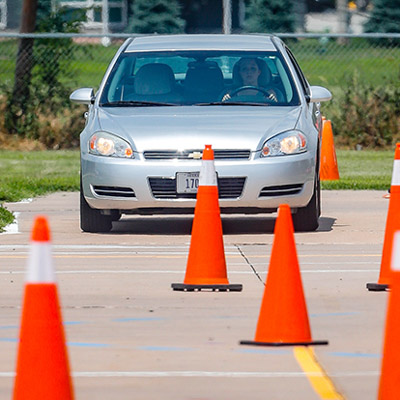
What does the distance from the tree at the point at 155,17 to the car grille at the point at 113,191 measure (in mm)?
45411

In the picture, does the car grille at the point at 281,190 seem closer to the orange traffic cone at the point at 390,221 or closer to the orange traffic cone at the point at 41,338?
the orange traffic cone at the point at 390,221

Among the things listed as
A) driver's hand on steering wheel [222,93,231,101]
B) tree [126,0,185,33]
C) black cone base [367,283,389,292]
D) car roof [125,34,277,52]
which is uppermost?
car roof [125,34,277,52]

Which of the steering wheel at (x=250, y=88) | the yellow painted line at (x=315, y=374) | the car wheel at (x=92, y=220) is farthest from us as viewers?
the steering wheel at (x=250, y=88)

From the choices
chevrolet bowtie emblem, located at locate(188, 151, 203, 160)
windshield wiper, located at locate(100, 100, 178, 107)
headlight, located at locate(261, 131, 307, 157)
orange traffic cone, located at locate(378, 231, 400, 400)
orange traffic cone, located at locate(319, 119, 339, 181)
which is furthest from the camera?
orange traffic cone, located at locate(319, 119, 339, 181)

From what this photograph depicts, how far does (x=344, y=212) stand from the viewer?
14172 millimetres

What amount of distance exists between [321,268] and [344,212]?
14.6ft

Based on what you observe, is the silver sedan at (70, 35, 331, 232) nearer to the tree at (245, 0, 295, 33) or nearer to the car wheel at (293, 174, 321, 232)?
the car wheel at (293, 174, 321, 232)

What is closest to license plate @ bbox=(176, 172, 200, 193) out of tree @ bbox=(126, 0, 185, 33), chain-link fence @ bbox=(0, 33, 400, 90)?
chain-link fence @ bbox=(0, 33, 400, 90)

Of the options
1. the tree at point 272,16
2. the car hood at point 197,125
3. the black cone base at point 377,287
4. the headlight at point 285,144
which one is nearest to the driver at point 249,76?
the car hood at point 197,125

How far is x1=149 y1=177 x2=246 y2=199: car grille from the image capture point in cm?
1163

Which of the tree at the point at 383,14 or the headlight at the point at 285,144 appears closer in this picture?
the headlight at the point at 285,144

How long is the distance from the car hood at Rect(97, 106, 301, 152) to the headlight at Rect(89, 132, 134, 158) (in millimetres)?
56

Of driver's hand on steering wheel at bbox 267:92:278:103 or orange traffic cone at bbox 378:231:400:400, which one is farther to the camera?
driver's hand on steering wheel at bbox 267:92:278:103

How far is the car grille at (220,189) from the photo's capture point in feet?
38.2
